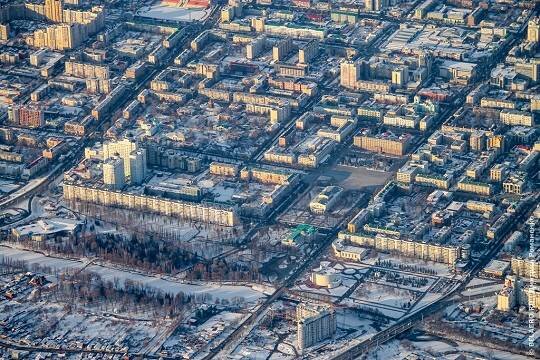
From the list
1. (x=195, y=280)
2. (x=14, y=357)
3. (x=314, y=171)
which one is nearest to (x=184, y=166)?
(x=314, y=171)

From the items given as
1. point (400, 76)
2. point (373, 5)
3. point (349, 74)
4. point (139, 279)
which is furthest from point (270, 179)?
point (373, 5)

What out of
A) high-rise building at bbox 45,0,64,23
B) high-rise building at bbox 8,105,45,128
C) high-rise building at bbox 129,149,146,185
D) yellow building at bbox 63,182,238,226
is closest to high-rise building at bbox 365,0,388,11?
high-rise building at bbox 45,0,64,23

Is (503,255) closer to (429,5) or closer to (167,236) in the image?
(167,236)

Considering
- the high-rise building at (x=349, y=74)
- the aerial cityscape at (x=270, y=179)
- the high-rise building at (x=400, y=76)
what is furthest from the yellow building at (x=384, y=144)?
the high-rise building at (x=349, y=74)

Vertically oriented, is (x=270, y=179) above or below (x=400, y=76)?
below

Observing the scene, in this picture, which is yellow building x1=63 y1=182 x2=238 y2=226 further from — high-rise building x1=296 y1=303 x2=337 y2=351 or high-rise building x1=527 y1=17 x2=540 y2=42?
high-rise building x1=527 y1=17 x2=540 y2=42

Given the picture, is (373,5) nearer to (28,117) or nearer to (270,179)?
(28,117)
